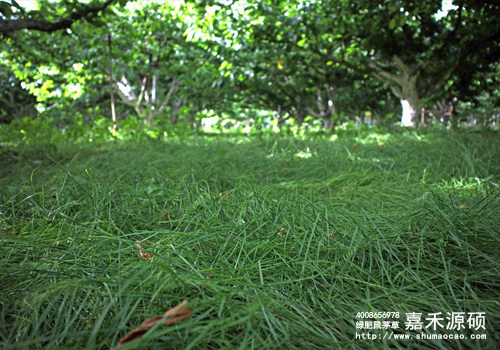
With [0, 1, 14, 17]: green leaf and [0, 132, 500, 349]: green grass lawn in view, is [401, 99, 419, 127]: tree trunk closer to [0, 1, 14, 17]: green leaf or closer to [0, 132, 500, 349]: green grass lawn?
[0, 132, 500, 349]: green grass lawn

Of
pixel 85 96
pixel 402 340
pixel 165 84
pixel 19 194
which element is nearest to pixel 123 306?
pixel 402 340

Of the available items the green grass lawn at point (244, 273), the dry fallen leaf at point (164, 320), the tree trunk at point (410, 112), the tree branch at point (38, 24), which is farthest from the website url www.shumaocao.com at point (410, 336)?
the tree trunk at point (410, 112)

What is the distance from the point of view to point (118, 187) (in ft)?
5.39

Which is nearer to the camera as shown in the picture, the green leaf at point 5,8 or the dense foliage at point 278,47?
the green leaf at point 5,8

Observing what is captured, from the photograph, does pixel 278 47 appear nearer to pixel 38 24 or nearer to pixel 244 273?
pixel 38 24

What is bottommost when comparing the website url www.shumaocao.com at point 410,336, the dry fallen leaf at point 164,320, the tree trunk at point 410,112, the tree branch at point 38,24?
the website url www.shumaocao.com at point 410,336

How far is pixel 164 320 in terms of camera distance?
2.12 ft

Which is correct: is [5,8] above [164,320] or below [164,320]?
above

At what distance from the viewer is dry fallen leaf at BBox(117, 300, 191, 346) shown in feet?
2.10

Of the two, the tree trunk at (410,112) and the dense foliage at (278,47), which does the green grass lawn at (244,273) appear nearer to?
the dense foliage at (278,47)

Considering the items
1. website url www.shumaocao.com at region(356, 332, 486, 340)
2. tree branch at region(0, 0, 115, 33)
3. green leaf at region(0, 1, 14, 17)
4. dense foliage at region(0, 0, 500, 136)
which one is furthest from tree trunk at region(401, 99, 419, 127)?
green leaf at region(0, 1, 14, 17)

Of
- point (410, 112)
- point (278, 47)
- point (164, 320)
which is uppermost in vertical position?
point (278, 47)

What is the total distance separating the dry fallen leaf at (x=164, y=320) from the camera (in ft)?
2.10

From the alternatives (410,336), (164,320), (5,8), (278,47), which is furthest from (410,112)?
(164,320)
